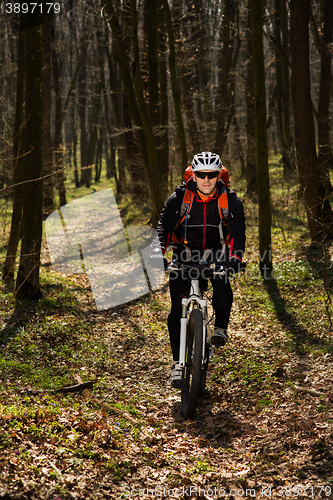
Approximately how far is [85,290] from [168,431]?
5.83 m

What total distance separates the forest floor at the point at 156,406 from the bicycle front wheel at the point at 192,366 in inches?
10.1

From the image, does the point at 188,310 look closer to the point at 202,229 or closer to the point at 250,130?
the point at 202,229

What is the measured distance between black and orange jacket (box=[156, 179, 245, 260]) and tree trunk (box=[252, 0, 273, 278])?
4.72m

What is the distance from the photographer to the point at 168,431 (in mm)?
4395

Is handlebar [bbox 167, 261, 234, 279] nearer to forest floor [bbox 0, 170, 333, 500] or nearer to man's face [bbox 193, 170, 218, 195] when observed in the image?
man's face [bbox 193, 170, 218, 195]

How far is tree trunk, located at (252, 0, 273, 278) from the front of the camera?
29.1ft

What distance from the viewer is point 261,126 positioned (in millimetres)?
9156

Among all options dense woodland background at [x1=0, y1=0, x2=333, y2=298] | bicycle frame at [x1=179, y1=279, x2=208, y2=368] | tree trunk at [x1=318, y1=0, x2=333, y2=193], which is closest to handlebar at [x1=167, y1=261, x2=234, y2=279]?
bicycle frame at [x1=179, y1=279, x2=208, y2=368]

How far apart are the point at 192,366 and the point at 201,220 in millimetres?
1584

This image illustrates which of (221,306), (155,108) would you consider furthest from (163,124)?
(221,306)

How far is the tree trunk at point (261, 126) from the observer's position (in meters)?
8.87

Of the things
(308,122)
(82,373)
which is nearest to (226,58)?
(308,122)

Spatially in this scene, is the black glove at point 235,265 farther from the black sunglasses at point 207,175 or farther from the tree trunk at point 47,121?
the tree trunk at point 47,121

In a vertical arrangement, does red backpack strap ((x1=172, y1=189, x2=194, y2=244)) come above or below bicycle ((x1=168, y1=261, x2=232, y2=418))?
above
